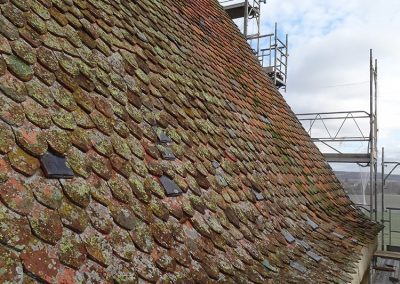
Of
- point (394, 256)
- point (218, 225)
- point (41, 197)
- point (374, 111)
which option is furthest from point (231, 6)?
point (41, 197)

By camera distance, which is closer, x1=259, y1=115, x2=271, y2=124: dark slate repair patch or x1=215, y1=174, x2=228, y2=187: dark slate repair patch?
x1=215, y1=174, x2=228, y2=187: dark slate repair patch

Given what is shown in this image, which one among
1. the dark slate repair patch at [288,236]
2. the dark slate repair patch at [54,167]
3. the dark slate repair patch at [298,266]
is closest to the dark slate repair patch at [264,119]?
the dark slate repair patch at [288,236]

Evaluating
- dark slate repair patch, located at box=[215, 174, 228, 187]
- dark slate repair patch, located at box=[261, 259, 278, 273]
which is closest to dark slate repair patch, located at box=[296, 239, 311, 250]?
dark slate repair patch, located at box=[261, 259, 278, 273]

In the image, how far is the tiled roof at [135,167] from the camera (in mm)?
1480

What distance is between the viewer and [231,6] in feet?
42.6

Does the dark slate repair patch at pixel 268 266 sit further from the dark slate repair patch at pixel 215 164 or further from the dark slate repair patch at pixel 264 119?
the dark slate repair patch at pixel 264 119

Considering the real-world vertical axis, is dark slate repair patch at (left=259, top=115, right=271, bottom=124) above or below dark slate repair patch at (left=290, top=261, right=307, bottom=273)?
above

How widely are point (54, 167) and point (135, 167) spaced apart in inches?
22.2

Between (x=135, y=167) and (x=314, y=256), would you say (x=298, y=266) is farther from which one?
(x=135, y=167)

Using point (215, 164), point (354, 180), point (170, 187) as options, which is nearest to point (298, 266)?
point (215, 164)

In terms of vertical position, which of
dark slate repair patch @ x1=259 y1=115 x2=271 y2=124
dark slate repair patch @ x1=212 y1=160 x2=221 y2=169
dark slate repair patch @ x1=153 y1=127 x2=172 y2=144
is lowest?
dark slate repair patch @ x1=212 y1=160 x2=221 y2=169

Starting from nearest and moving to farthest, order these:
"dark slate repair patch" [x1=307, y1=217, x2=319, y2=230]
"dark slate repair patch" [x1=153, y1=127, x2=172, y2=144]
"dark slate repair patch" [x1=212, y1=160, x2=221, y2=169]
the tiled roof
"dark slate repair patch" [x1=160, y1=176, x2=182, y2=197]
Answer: the tiled roof, "dark slate repair patch" [x1=160, y1=176, x2=182, y2=197], "dark slate repair patch" [x1=153, y1=127, x2=172, y2=144], "dark slate repair patch" [x1=212, y1=160, x2=221, y2=169], "dark slate repair patch" [x1=307, y1=217, x2=319, y2=230]

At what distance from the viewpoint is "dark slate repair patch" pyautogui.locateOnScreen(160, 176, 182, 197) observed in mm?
2211

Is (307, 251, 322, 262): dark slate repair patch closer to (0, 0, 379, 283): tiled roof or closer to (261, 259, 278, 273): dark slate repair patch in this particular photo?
(0, 0, 379, 283): tiled roof
